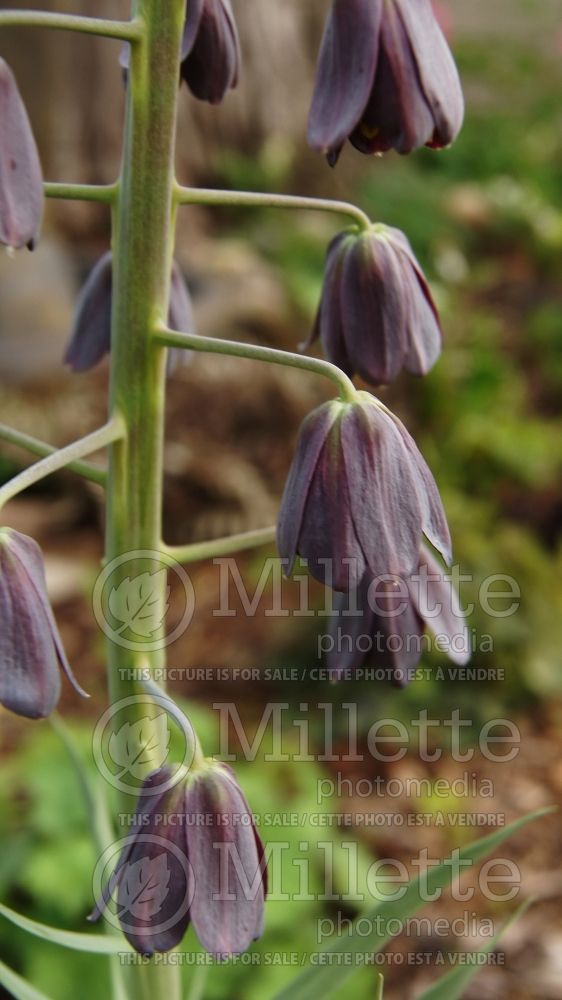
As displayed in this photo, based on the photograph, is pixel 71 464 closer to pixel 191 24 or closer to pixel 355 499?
pixel 355 499

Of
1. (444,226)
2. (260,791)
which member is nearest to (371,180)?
(444,226)

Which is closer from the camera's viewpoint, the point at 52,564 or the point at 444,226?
the point at 52,564

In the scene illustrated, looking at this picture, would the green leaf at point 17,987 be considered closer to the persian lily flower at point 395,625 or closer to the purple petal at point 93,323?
the persian lily flower at point 395,625

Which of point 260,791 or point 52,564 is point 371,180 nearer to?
point 52,564

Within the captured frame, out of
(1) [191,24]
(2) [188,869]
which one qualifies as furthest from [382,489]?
(1) [191,24]

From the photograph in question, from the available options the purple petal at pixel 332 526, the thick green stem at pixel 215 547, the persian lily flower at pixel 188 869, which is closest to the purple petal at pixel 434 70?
the purple petal at pixel 332 526

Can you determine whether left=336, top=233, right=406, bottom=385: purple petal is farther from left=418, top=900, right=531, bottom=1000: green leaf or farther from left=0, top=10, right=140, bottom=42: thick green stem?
left=418, top=900, right=531, bottom=1000: green leaf
